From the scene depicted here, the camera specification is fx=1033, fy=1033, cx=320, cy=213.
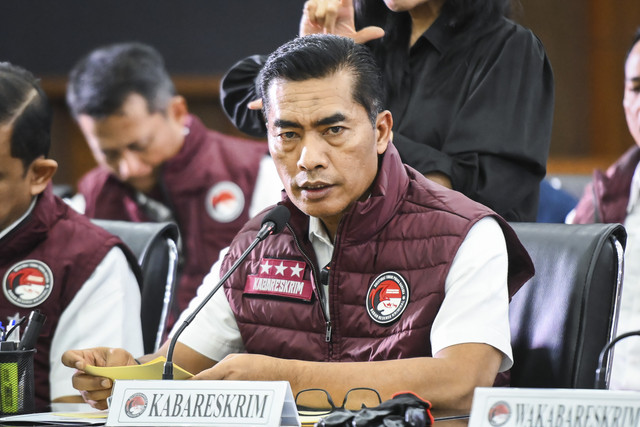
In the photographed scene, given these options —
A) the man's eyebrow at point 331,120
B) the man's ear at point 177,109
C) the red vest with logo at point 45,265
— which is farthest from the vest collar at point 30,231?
the man's ear at point 177,109

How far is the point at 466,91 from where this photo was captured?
2.15m

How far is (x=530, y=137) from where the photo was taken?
83.1 inches

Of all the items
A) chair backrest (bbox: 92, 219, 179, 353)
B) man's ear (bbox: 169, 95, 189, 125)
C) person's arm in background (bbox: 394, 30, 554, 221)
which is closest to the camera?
person's arm in background (bbox: 394, 30, 554, 221)

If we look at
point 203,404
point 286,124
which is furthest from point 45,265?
point 203,404

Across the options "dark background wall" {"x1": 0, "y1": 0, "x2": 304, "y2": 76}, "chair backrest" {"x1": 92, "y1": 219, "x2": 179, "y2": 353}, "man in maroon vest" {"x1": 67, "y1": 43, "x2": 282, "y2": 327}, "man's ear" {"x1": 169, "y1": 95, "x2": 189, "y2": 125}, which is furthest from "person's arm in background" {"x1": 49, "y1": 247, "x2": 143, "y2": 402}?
"dark background wall" {"x1": 0, "y1": 0, "x2": 304, "y2": 76}

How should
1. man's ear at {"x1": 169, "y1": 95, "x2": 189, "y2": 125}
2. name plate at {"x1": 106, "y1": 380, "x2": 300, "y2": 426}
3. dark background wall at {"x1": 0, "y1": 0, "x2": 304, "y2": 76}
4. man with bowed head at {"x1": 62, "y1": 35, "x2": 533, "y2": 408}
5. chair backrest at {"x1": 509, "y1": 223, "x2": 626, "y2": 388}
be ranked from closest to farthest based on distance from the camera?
name plate at {"x1": 106, "y1": 380, "x2": 300, "y2": 426} < man with bowed head at {"x1": 62, "y1": 35, "x2": 533, "y2": 408} < chair backrest at {"x1": 509, "y1": 223, "x2": 626, "y2": 388} < man's ear at {"x1": 169, "y1": 95, "x2": 189, "y2": 125} < dark background wall at {"x1": 0, "y1": 0, "x2": 304, "y2": 76}

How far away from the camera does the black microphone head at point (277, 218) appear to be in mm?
1726

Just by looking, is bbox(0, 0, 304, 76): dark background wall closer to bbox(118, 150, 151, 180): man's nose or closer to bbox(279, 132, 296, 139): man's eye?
bbox(118, 150, 151, 180): man's nose

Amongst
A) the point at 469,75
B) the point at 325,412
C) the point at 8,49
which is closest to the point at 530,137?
the point at 469,75

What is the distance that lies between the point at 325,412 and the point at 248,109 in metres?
0.95

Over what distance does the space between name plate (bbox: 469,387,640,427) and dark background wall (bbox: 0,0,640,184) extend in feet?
16.1

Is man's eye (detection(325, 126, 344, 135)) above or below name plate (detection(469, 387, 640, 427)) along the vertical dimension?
above

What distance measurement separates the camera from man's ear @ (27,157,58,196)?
7.29ft

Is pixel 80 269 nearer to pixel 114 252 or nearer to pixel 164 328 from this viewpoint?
pixel 114 252
